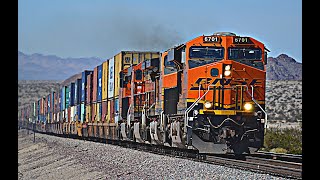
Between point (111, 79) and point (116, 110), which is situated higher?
point (111, 79)

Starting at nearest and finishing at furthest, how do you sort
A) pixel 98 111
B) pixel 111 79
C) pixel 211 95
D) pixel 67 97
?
pixel 211 95, pixel 111 79, pixel 98 111, pixel 67 97

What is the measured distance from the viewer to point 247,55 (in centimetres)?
1532

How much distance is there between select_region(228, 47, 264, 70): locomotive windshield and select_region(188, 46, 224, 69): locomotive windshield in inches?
13.0

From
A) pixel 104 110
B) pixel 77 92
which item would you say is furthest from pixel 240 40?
pixel 77 92

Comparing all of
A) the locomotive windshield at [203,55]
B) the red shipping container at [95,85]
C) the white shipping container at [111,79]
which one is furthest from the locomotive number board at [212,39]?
the red shipping container at [95,85]

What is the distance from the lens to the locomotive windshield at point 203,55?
15125mm

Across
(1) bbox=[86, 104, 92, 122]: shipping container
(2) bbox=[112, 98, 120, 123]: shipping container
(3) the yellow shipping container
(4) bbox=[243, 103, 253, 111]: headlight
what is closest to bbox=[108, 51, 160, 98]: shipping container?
(2) bbox=[112, 98, 120, 123]: shipping container

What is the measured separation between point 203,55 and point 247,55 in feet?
4.09

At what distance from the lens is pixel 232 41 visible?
1521 centimetres

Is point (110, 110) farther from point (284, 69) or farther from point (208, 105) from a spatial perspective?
point (284, 69)

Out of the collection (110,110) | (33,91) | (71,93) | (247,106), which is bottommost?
(110,110)

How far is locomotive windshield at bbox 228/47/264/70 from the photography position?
49.8 ft

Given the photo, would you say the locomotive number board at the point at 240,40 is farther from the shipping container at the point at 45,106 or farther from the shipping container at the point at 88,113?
the shipping container at the point at 45,106
